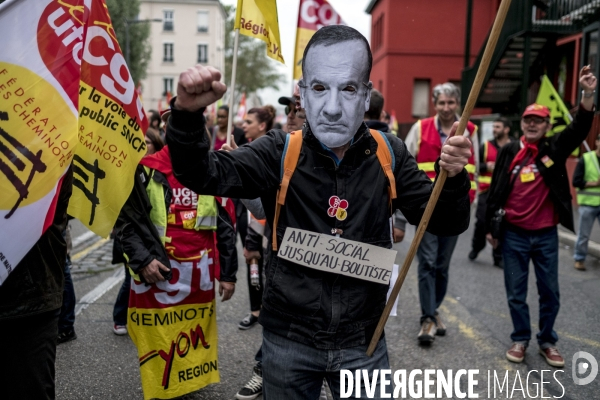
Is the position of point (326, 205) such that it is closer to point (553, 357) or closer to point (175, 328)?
point (175, 328)

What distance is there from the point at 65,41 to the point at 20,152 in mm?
548

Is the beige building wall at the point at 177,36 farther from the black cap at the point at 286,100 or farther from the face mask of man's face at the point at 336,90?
the face mask of man's face at the point at 336,90

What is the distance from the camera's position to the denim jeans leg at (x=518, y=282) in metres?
4.50

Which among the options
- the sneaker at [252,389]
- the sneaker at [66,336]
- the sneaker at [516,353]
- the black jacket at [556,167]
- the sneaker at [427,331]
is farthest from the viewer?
the sneaker at [427,331]

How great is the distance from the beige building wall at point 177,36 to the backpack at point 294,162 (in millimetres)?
57855

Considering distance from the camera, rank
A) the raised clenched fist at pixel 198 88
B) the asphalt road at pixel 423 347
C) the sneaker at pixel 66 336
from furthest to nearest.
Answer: the sneaker at pixel 66 336 < the asphalt road at pixel 423 347 < the raised clenched fist at pixel 198 88

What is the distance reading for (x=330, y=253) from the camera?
6.90 feet

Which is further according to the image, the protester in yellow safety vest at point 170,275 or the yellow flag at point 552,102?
the yellow flag at point 552,102

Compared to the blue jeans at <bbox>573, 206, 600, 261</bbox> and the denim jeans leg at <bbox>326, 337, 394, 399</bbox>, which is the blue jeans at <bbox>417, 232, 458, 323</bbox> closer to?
the denim jeans leg at <bbox>326, 337, 394, 399</bbox>

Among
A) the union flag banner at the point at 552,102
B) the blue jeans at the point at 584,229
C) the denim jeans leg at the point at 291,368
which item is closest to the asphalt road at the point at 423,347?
the blue jeans at the point at 584,229

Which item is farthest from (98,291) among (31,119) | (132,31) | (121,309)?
(132,31)

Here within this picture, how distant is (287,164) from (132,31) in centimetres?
3437

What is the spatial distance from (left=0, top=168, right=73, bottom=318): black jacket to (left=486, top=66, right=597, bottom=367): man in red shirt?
331 centimetres

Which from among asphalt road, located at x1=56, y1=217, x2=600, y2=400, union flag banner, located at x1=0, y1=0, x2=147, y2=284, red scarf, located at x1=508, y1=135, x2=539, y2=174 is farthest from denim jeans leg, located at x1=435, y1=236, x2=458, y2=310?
union flag banner, located at x1=0, y1=0, x2=147, y2=284
